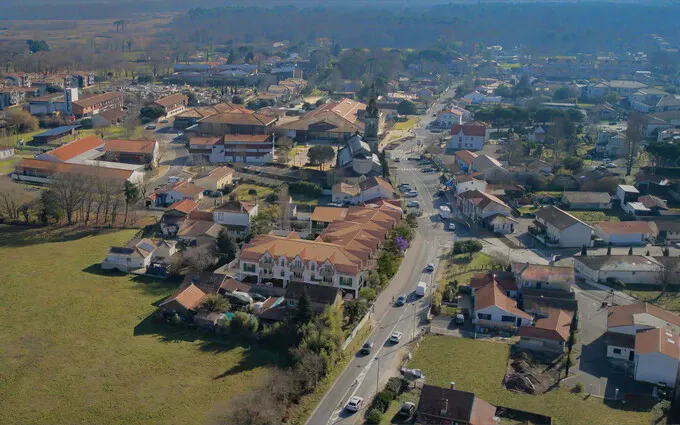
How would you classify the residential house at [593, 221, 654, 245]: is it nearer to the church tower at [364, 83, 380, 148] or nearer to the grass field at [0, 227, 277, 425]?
the church tower at [364, 83, 380, 148]

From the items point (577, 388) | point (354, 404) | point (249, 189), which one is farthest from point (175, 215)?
point (577, 388)

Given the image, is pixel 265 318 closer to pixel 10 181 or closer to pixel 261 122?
pixel 10 181

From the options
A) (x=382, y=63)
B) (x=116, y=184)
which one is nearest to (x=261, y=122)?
(x=116, y=184)

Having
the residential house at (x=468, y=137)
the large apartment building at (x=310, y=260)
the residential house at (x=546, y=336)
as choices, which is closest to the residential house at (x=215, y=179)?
the large apartment building at (x=310, y=260)

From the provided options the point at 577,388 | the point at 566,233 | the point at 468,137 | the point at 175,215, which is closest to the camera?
the point at 577,388

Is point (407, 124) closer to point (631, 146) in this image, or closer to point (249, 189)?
point (631, 146)

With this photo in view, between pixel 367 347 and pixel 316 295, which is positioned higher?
pixel 316 295

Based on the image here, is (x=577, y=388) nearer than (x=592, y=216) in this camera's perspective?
Yes

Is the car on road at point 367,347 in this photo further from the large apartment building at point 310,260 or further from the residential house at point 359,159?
the residential house at point 359,159
